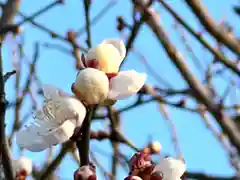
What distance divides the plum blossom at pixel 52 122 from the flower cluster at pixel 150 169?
0.39ft

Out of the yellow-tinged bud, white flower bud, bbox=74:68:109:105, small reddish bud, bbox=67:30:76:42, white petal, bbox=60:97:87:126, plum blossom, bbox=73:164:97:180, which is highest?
small reddish bud, bbox=67:30:76:42

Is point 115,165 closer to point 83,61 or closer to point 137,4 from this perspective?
point 137,4

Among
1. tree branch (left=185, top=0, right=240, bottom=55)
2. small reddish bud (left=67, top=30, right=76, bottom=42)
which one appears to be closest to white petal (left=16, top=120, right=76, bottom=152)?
tree branch (left=185, top=0, right=240, bottom=55)

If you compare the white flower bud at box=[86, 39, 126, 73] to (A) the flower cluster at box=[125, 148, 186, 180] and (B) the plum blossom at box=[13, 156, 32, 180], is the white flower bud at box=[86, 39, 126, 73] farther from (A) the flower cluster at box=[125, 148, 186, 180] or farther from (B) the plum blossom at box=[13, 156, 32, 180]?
(B) the plum blossom at box=[13, 156, 32, 180]

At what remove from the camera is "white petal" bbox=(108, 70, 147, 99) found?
935 mm

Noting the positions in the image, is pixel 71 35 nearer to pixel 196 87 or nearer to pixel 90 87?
pixel 196 87

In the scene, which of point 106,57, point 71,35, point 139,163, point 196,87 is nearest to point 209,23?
point 196,87

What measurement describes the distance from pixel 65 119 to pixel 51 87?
0.21 feet

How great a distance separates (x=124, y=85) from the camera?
3.08ft

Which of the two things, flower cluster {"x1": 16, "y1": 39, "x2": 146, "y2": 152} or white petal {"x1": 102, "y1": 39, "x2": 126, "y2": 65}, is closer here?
flower cluster {"x1": 16, "y1": 39, "x2": 146, "y2": 152}

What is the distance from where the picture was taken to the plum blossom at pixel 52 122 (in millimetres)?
893

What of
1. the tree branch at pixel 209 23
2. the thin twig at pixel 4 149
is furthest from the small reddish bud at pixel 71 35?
the thin twig at pixel 4 149

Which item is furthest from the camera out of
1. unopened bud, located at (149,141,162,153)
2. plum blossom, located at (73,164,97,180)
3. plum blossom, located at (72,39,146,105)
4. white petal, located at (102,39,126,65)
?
unopened bud, located at (149,141,162,153)

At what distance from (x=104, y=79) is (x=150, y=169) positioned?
177mm
